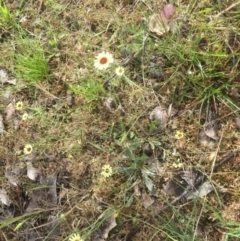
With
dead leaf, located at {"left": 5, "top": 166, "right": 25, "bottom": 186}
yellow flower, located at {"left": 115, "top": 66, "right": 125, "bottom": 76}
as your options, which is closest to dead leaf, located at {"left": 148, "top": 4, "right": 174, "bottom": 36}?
yellow flower, located at {"left": 115, "top": 66, "right": 125, "bottom": 76}

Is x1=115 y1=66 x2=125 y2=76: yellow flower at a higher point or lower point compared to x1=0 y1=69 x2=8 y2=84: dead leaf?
higher

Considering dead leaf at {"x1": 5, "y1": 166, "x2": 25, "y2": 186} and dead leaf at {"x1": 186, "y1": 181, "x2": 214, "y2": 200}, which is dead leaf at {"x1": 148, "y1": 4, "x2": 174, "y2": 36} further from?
dead leaf at {"x1": 5, "y1": 166, "x2": 25, "y2": 186}

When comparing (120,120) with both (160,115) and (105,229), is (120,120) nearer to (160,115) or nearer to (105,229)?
(160,115)

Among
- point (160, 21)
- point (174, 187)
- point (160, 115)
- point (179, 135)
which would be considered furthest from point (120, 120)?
point (160, 21)

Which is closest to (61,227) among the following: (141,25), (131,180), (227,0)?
(131,180)

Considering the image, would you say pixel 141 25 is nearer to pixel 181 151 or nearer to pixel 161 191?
pixel 181 151

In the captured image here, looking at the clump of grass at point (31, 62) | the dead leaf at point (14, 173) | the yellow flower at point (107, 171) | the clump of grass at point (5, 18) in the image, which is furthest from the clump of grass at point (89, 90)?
the clump of grass at point (5, 18)

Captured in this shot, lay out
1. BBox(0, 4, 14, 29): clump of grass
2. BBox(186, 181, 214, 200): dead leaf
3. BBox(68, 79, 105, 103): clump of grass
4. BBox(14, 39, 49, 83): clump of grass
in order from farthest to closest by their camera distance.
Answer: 1. BBox(0, 4, 14, 29): clump of grass
2. BBox(14, 39, 49, 83): clump of grass
3. BBox(68, 79, 105, 103): clump of grass
4. BBox(186, 181, 214, 200): dead leaf

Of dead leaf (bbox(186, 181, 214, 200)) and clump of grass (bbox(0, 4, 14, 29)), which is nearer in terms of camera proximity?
dead leaf (bbox(186, 181, 214, 200))
